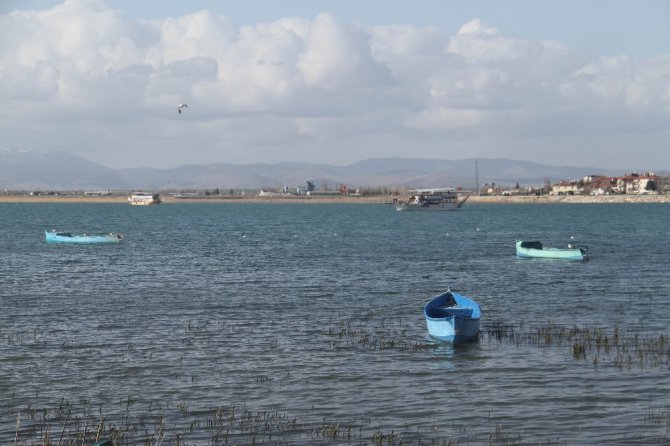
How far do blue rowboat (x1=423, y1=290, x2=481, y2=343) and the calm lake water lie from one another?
2.54ft

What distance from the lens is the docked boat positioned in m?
80.3

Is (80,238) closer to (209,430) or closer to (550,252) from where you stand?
(550,252)

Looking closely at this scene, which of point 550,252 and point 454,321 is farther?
point 550,252

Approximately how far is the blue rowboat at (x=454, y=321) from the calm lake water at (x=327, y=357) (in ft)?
2.54

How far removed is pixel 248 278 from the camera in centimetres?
6519

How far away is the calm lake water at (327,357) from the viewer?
2619 cm

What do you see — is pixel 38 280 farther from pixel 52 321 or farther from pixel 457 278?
pixel 457 278

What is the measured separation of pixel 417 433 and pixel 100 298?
31.4 m

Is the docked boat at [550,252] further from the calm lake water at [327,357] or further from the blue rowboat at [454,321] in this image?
the blue rowboat at [454,321]

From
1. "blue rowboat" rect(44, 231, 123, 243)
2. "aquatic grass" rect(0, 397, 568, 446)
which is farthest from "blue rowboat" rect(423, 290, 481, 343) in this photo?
"blue rowboat" rect(44, 231, 123, 243)

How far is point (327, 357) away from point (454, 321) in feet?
18.5

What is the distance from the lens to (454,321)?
123 feet

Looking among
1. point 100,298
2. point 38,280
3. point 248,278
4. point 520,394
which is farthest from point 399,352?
point 38,280

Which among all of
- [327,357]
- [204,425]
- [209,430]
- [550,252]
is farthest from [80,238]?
[209,430]
